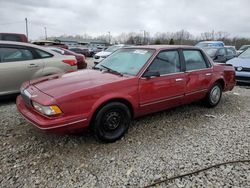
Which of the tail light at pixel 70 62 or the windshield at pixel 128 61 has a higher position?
the windshield at pixel 128 61

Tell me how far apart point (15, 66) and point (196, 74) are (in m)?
4.12

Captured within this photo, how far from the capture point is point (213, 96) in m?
5.08

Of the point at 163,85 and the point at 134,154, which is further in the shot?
the point at 163,85

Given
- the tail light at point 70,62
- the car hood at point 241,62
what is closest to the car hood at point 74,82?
the tail light at point 70,62

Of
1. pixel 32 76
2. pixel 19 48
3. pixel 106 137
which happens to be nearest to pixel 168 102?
pixel 106 137

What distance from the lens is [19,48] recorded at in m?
5.25

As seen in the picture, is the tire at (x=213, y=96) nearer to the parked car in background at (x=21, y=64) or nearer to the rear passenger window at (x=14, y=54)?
the parked car in background at (x=21, y=64)

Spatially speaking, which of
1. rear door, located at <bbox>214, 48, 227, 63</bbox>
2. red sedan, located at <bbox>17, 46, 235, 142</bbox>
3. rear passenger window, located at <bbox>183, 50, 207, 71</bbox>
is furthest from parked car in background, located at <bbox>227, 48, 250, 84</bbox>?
rear passenger window, located at <bbox>183, 50, 207, 71</bbox>

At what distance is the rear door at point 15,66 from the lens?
16.2 feet

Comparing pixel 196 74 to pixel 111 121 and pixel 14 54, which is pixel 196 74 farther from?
pixel 14 54

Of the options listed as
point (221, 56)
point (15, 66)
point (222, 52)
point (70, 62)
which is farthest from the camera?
point (222, 52)

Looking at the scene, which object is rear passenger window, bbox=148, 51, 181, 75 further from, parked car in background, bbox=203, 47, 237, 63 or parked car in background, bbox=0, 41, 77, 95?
parked car in background, bbox=203, 47, 237, 63

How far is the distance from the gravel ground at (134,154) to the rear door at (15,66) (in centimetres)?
90

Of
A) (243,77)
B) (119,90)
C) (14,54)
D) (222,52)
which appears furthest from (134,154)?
(222,52)
